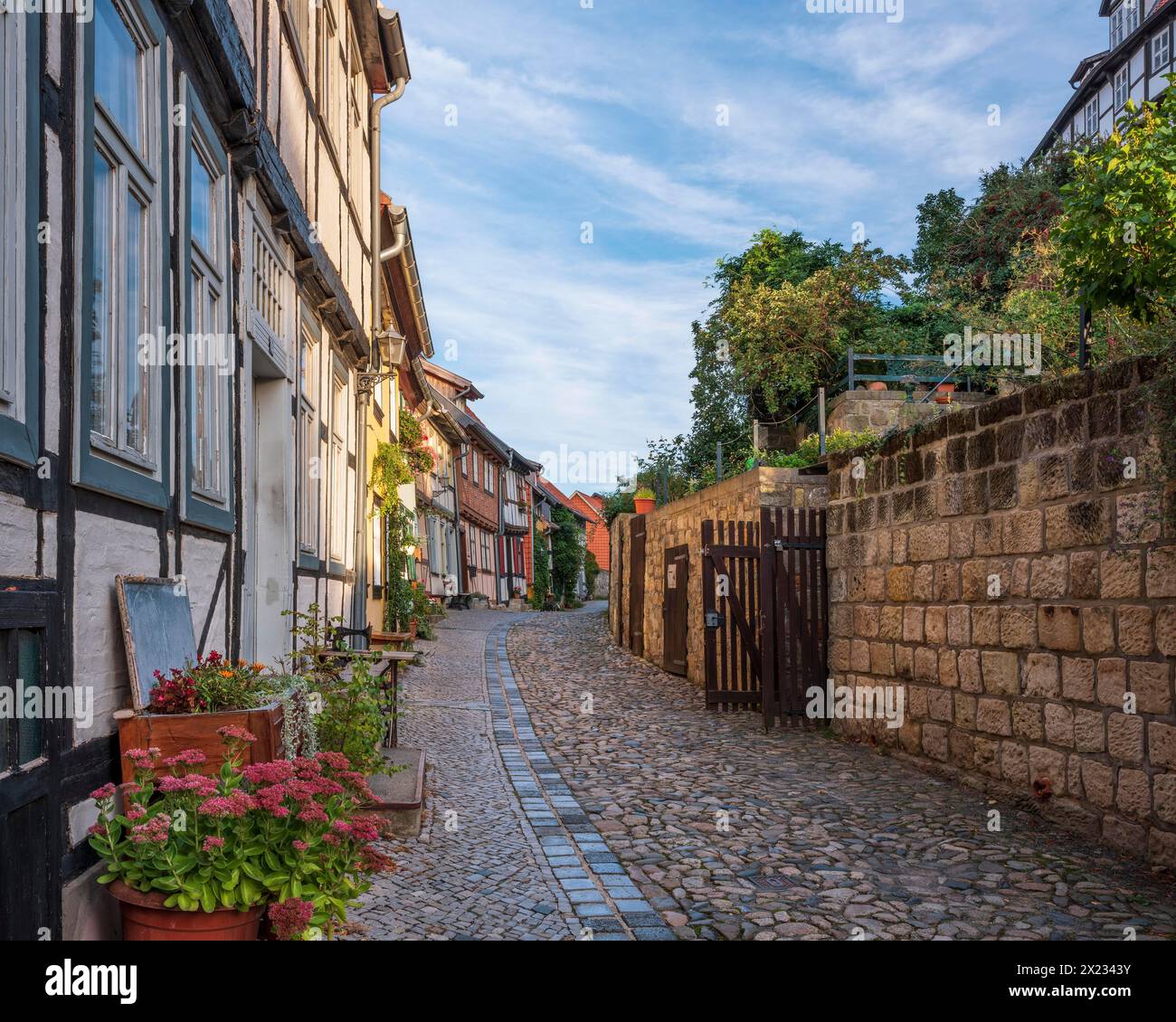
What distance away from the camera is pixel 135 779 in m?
3.10

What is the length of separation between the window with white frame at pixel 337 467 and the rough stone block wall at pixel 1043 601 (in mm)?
4551

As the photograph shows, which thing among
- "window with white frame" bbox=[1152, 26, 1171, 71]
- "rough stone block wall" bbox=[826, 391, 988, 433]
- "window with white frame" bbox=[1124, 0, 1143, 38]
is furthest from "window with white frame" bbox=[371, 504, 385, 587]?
"window with white frame" bbox=[1124, 0, 1143, 38]

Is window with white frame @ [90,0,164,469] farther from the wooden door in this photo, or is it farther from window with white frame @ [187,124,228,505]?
the wooden door

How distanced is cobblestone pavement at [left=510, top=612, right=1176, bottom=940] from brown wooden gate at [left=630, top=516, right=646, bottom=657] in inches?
254

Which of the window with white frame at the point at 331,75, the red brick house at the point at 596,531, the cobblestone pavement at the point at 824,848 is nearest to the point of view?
the cobblestone pavement at the point at 824,848

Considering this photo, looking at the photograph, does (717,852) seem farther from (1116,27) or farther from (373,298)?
(1116,27)

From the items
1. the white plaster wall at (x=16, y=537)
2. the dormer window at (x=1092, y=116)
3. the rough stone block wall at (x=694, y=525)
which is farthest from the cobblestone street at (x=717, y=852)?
the dormer window at (x=1092, y=116)

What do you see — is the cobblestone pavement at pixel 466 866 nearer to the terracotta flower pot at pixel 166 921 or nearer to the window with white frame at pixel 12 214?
the terracotta flower pot at pixel 166 921

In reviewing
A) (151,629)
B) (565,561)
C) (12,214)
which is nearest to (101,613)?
(151,629)

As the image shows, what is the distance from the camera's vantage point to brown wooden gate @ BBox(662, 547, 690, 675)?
12461 mm

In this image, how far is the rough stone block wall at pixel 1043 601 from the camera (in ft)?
15.9

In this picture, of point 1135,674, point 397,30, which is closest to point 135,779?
point 1135,674

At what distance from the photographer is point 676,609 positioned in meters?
12.7

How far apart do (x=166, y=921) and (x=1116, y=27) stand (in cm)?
3371
